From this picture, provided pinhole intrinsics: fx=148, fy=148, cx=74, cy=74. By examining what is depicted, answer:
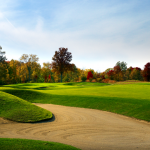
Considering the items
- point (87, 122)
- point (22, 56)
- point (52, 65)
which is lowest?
point (87, 122)

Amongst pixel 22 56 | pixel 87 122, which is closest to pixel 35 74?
pixel 22 56

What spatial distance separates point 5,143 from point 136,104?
11107 millimetres

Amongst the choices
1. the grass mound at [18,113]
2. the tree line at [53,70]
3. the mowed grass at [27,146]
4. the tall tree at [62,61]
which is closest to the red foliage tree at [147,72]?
the tree line at [53,70]

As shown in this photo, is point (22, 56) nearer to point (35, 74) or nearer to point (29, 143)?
point (35, 74)

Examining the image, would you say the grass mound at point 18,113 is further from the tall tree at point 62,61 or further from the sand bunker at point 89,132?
the tall tree at point 62,61

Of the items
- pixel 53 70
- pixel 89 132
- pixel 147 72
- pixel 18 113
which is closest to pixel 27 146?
pixel 89 132

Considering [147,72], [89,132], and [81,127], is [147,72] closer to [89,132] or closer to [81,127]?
[81,127]

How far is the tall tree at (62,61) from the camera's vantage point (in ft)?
198

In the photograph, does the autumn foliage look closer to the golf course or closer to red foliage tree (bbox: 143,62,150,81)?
red foliage tree (bbox: 143,62,150,81)

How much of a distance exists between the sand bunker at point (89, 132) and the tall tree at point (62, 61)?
49930 millimetres

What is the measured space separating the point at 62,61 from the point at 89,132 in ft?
177

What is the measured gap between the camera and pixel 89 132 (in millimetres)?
8102

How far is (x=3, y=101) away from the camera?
13.0 m

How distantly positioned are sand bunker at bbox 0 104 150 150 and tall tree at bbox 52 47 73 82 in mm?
49930
